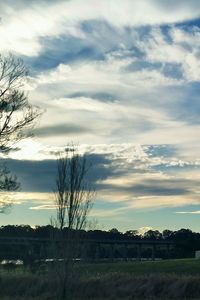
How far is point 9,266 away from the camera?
6319 cm

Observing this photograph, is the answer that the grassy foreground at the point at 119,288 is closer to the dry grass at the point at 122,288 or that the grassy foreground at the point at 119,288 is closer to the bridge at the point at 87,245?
the dry grass at the point at 122,288

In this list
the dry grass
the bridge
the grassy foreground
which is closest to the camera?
the bridge

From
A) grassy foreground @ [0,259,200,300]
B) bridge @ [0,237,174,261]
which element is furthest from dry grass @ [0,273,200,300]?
bridge @ [0,237,174,261]

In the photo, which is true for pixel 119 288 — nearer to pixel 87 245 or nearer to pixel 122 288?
pixel 122 288

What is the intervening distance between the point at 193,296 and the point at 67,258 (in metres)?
10.6

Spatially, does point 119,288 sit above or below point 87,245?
below

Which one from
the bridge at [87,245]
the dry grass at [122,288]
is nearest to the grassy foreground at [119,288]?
the dry grass at [122,288]

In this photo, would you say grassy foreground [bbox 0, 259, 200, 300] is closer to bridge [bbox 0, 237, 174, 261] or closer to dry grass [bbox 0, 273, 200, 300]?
dry grass [bbox 0, 273, 200, 300]

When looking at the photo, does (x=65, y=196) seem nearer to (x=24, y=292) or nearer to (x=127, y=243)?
(x=24, y=292)

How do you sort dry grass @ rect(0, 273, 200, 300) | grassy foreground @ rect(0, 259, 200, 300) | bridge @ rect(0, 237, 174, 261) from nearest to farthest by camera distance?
1. bridge @ rect(0, 237, 174, 261)
2. grassy foreground @ rect(0, 259, 200, 300)
3. dry grass @ rect(0, 273, 200, 300)

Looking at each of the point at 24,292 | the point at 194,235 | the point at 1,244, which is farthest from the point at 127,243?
the point at 24,292

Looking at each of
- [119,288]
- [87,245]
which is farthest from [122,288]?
[87,245]

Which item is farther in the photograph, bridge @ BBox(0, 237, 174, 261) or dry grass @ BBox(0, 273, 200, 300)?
dry grass @ BBox(0, 273, 200, 300)

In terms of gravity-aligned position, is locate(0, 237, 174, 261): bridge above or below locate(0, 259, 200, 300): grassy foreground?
above
